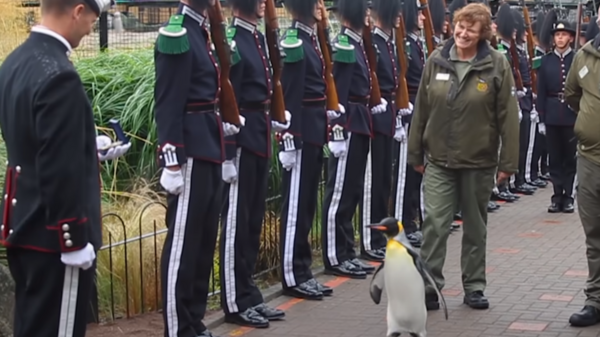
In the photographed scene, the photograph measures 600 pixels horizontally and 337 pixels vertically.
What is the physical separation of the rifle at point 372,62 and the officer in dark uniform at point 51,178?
481 cm

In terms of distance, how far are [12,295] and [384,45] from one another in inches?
177

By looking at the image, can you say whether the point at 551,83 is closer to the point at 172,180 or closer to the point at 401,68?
the point at 401,68

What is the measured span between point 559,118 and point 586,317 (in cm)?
576

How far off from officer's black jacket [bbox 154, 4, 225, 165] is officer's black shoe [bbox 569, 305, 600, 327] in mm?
2605

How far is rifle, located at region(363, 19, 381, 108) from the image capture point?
9.23 m

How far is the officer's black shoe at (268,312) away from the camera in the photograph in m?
7.35

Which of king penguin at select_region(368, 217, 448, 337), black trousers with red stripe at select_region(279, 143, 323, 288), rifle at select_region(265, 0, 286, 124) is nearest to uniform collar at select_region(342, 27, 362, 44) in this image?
black trousers with red stripe at select_region(279, 143, 323, 288)

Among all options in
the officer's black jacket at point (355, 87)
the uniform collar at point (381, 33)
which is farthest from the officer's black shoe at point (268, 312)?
the uniform collar at point (381, 33)

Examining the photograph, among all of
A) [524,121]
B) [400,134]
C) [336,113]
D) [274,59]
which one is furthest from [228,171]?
[524,121]

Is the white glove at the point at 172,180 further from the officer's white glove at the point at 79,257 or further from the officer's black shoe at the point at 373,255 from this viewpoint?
the officer's black shoe at the point at 373,255

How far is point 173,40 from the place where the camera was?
615cm

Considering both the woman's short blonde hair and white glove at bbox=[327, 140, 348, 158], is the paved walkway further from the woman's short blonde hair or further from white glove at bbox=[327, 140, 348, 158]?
the woman's short blonde hair

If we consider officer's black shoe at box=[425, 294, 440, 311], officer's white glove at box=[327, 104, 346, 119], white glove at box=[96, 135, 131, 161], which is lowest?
officer's black shoe at box=[425, 294, 440, 311]

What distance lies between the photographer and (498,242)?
10445 millimetres
